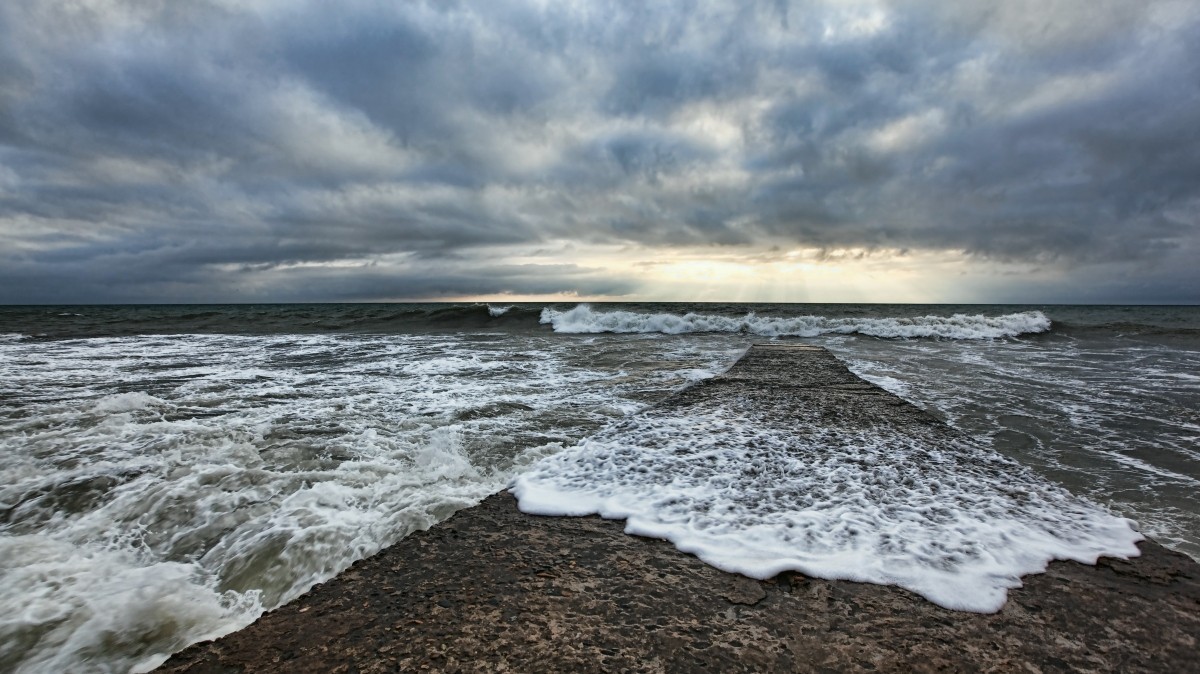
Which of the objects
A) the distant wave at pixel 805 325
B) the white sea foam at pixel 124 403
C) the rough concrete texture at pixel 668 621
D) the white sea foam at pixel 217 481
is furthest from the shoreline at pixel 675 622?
the distant wave at pixel 805 325

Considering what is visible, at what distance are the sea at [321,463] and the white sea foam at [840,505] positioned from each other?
4 cm

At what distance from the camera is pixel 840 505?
9.11ft

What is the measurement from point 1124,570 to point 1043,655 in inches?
39.5

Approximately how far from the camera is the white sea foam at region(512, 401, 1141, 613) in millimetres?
2164

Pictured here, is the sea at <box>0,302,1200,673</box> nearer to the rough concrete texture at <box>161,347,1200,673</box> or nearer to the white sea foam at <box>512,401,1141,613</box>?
the white sea foam at <box>512,401,1141,613</box>

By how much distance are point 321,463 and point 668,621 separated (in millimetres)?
3252

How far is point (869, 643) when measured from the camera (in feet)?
5.41

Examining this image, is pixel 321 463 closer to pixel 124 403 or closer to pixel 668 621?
pixel 668 621

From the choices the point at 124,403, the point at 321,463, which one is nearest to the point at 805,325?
the point at 321,463

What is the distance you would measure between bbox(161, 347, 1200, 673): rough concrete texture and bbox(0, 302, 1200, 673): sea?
408mm

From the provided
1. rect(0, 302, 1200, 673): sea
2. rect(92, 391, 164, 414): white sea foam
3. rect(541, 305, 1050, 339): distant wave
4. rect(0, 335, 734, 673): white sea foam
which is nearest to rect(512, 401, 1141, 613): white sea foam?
rect(0, 302, 1200, 673): sea

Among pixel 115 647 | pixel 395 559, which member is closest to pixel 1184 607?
pixel 395 559

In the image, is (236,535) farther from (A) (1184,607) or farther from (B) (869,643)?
(A) (1184,607)

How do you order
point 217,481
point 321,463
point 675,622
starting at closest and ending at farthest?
point 675,622 < point 217,481 < point 321,463
